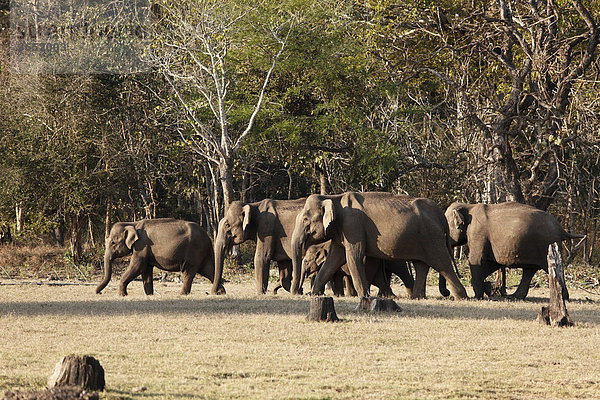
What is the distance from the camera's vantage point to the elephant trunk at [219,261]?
1828cm

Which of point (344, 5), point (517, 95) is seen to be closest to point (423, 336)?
point (517, 95)

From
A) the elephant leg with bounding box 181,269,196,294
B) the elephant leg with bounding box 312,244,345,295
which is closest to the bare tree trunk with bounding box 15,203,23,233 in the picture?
the elephant leg with bounding box 181,269,196,294

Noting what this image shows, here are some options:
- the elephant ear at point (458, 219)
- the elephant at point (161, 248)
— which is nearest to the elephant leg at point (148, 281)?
the elephant at point (161, 248)

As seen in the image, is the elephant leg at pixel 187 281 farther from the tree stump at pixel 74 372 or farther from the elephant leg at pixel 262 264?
the tree stump at pixel 74 372

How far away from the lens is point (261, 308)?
1425 centimetres

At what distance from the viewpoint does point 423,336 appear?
444 inches

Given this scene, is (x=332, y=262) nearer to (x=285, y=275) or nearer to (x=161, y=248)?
(x=285, y=275)

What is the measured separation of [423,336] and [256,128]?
58.7 ft

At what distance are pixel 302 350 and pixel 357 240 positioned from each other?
22.5ft

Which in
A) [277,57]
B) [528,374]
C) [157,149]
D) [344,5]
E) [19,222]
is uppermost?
[344,5]

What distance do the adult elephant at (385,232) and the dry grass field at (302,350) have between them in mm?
1538

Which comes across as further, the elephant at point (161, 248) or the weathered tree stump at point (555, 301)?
the elephant at point (161, 248)

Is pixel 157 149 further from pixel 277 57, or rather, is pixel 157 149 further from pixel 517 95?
pixel 517 95

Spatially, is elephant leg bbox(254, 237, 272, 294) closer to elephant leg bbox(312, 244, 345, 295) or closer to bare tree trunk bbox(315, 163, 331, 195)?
elephant leg bbox(312, 244, 345, 295)
